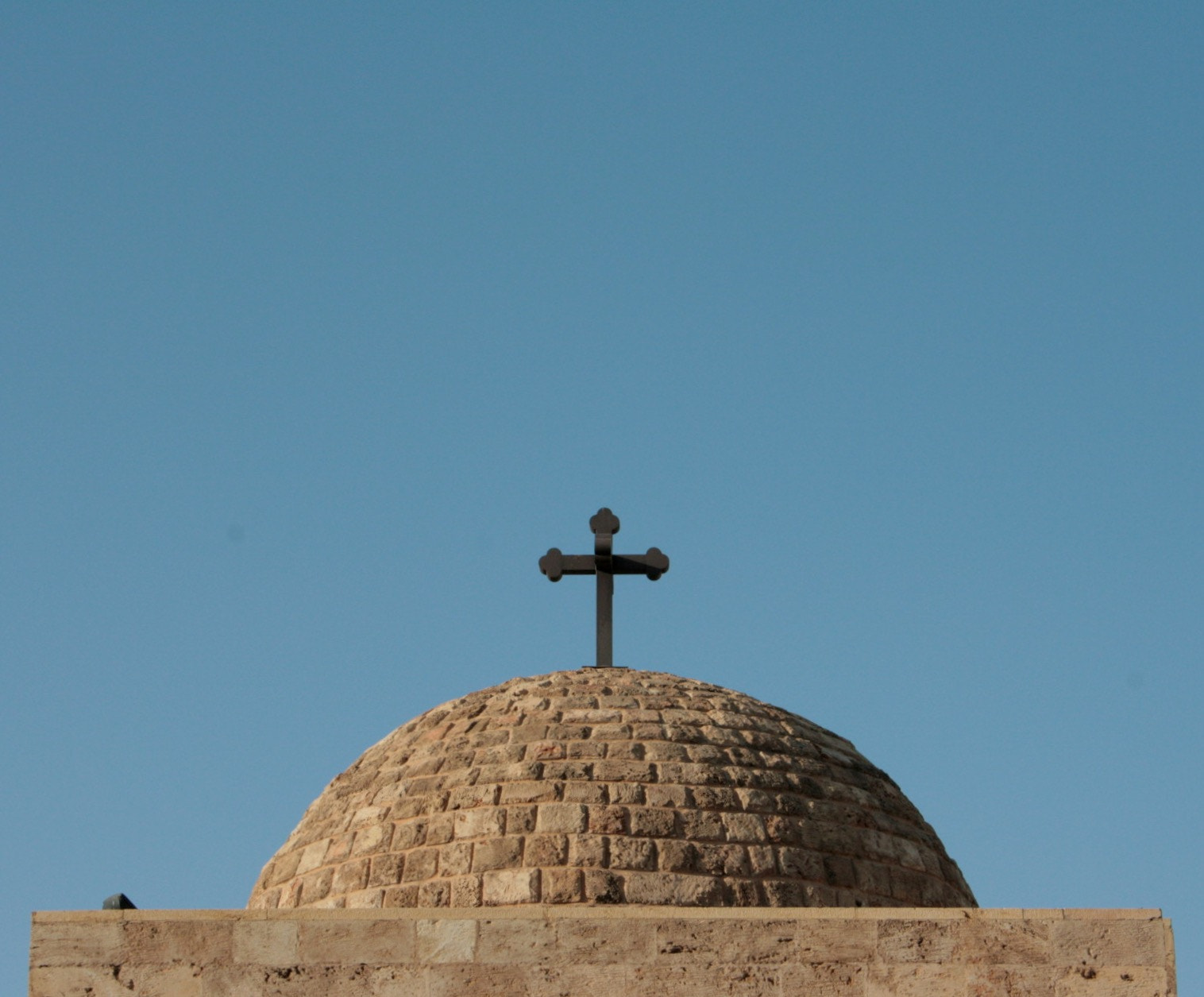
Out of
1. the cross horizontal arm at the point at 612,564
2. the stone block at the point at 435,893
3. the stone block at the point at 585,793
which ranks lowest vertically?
the stone block at the point at 435,893

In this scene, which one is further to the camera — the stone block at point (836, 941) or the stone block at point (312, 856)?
the stone block at point (312, 856)

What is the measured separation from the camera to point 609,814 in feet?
39.4

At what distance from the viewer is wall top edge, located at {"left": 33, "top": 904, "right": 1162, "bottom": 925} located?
34.2ft

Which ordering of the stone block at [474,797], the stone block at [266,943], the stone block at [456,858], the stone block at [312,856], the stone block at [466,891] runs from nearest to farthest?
1. the stone block at [266,943]
2. the stone block at [466,891]
3. the stone block at [456,858]
4. the stone block at [474,797]
5. the stone block at [312,856]

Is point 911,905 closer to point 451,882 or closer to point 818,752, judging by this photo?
point 818,752

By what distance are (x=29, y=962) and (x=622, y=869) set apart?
3111mm

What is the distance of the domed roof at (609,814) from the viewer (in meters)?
11.8

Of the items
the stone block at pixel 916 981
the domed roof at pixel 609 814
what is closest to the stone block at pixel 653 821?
the domed roof at pixel 609 814

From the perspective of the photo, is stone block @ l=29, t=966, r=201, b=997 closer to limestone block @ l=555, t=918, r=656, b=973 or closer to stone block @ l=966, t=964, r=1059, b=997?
limestone block @ l=555, t=918, r=656, b=973

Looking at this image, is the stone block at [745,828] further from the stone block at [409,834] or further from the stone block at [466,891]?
the stone block at [409,834]

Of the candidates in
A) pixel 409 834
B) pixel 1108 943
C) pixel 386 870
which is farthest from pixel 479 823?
pixel 1108 943

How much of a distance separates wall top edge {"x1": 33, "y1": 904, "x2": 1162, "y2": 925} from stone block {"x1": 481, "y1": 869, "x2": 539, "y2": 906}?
108 cm

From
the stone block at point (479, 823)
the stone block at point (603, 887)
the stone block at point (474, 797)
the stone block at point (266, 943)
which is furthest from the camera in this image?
the stone block at point (474, 797)

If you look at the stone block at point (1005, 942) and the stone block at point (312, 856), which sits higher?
the stone block at point (312, 856)
